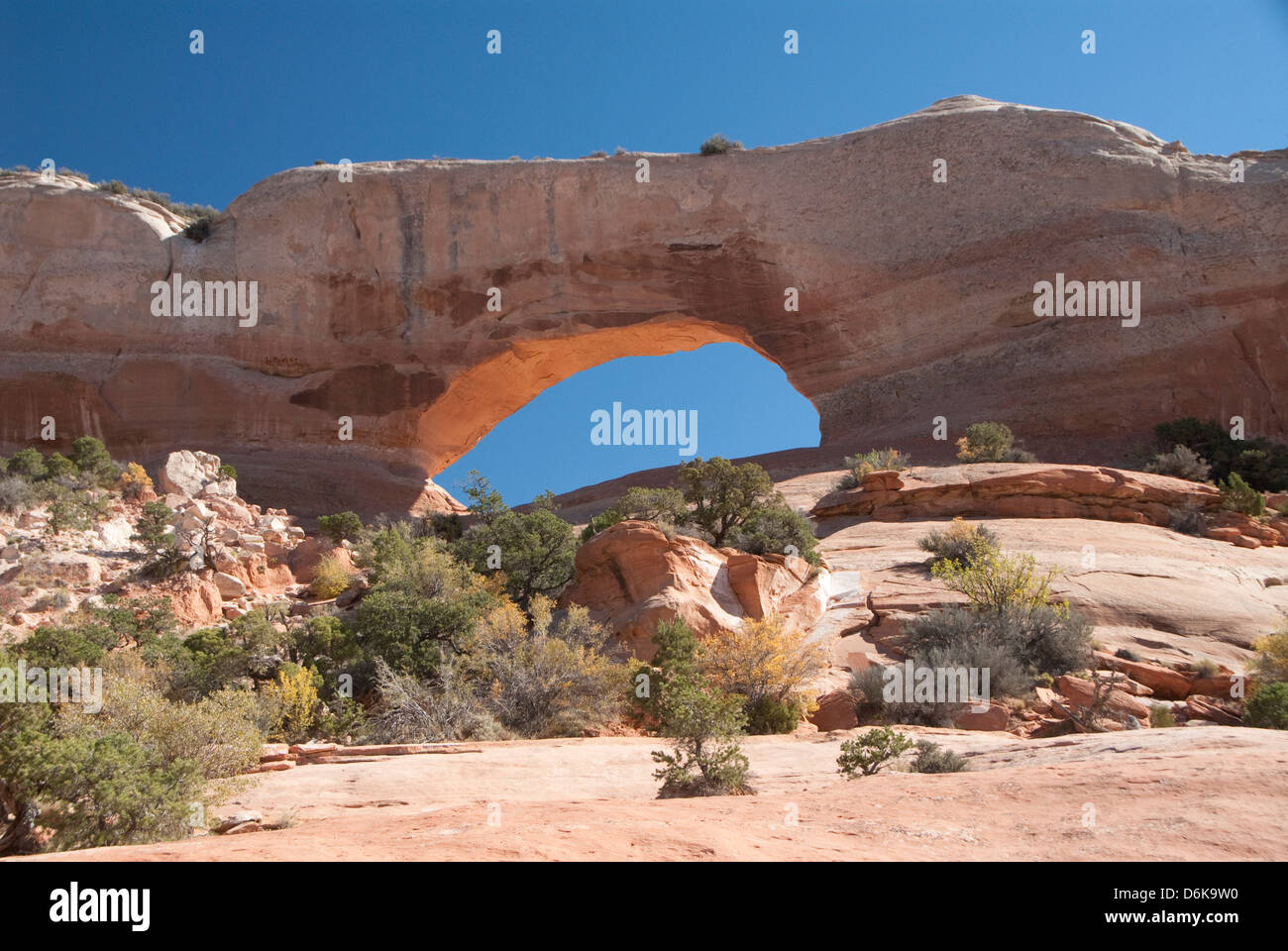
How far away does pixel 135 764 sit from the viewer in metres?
6.68

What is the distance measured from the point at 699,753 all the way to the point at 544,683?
4.08 metres

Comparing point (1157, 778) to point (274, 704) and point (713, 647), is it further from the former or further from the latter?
point (274, 704)

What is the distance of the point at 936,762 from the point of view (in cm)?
718

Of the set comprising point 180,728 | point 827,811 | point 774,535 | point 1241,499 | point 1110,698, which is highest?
point 1241,499

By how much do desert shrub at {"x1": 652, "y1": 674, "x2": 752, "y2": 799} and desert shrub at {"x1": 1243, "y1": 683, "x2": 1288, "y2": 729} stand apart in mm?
4877

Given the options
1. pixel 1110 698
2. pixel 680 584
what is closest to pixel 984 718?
pixel 1110 698

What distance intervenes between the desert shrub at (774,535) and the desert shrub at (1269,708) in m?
6.70

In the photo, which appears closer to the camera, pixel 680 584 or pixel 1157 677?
pixel 1157 677

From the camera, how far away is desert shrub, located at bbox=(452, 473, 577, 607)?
15.9m

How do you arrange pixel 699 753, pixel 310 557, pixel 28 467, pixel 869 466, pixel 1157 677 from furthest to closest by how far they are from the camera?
pixel 869 466 → pixel 28 467 → pixel 310 557 → pixel 1157 677 → pixel 699 753
